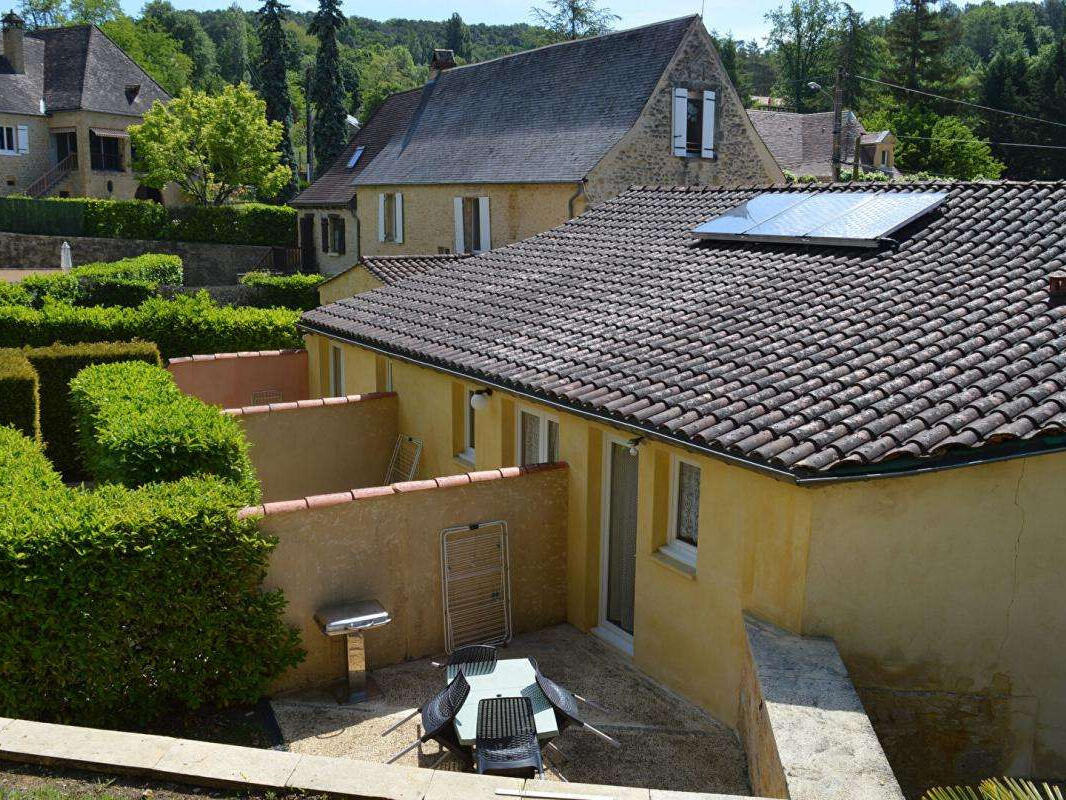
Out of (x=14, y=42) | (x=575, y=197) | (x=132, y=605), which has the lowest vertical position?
(x=132, y=605)

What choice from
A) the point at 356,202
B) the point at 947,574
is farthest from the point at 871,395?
the point at 356,202

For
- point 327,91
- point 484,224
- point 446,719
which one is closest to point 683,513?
point 446,719

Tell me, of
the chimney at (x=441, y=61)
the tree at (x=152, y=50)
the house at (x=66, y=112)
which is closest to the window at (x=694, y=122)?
the chimney at (x=441, y=61)

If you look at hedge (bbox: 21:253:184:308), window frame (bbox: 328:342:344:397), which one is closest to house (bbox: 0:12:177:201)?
hedge (bbox: 21:253:184:308)

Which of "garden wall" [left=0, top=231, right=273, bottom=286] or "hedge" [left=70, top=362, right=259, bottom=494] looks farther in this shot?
"garden wall" [left=0, top=231, right=273, bottom=286]

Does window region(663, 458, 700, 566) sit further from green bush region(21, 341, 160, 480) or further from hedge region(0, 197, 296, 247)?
hedge region(0, 197, 296, 247)

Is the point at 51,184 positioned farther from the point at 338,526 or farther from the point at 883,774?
the point at 883,774

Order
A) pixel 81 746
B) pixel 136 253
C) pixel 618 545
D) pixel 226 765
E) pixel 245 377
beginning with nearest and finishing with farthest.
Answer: pixel 226 765, pixel 81 746, pixel 618 545, pixel 245 377, pixel 136 253

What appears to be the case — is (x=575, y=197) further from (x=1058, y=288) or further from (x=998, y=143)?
(x=998, y=143)
